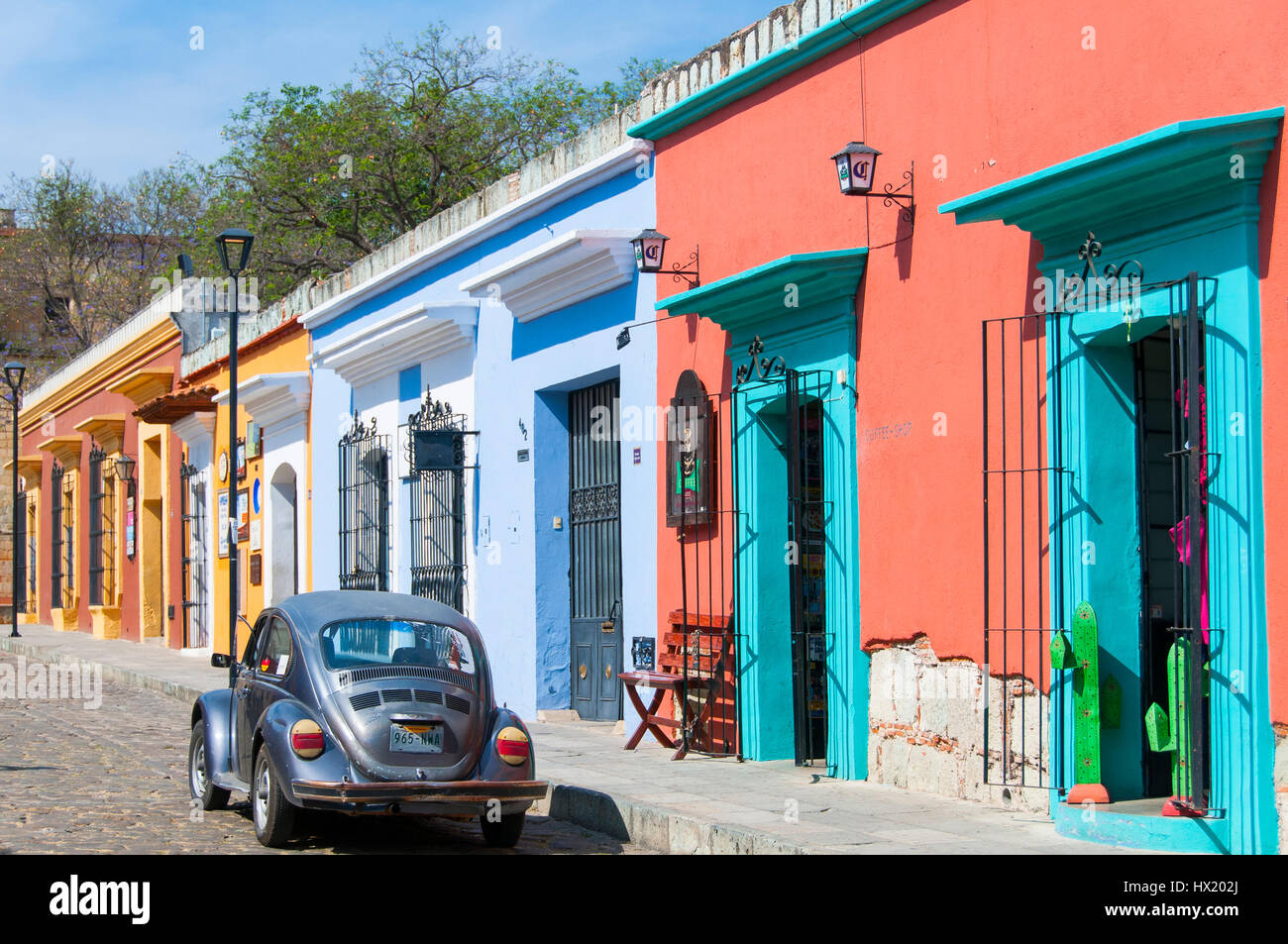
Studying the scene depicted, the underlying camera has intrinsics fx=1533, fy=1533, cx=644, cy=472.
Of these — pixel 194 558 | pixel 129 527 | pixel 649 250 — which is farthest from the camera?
pixel 129 527

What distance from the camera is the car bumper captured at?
7.28 meters

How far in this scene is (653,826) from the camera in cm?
802

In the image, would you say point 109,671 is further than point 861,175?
Yes

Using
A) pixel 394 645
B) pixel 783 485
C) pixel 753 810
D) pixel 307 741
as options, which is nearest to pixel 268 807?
pixel 307 741

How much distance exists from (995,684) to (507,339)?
6972 mm

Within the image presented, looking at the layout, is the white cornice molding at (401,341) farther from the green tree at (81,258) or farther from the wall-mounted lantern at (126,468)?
the green tree at (81,258)

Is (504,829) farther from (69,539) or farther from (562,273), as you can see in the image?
(69,539)

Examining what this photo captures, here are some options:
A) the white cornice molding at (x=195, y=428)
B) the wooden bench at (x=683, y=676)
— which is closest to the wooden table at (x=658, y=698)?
the wooden bench at (x=683, y=676)

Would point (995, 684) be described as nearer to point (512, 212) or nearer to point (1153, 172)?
point (1153, 172)

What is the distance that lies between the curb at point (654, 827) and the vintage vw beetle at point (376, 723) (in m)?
0.66

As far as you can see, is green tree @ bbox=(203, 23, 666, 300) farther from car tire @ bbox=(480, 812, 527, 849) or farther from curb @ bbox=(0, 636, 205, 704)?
car tire @ bbox=(480, 812, 527, 849)

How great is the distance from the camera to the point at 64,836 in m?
7.76

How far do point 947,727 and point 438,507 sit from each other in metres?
7.91
